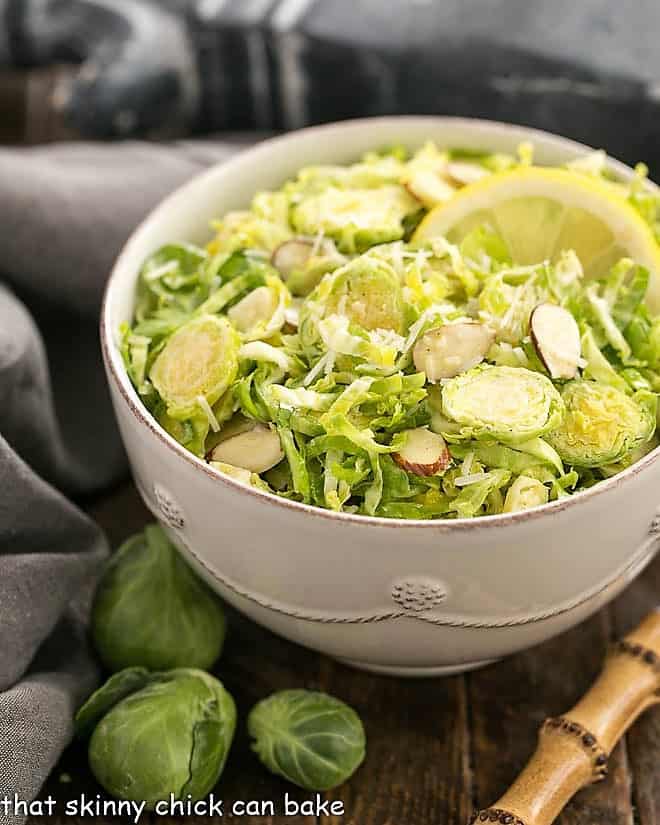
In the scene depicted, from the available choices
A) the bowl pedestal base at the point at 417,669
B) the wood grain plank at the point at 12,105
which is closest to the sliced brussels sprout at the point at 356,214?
the bowl pedestal base at the point at 417,669

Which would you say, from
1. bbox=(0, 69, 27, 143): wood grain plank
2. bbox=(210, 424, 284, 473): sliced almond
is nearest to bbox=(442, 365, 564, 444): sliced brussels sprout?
bbox=(210, 424, 284, 473): sliced almond

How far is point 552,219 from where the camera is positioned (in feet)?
6.14

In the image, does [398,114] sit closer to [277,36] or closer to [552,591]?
[277,36]

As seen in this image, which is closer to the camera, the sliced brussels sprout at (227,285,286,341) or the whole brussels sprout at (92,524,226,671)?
the sliced brussels sprout at (227,285,286,341)

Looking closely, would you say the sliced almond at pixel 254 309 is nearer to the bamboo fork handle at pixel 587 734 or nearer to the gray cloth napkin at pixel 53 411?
the gray cloth napkin at pixel 53 411

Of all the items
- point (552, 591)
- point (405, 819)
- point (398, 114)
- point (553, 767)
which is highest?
point (398, 114)

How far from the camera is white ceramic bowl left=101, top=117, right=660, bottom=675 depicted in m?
1.55

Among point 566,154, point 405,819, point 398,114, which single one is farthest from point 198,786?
point 398,114

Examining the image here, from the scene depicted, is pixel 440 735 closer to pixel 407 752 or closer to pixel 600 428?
pixel 407 752

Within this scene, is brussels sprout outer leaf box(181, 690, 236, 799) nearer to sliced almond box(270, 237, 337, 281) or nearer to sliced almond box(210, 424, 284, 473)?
sliced almond box(210, 424, 284, 473)

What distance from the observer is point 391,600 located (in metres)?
1.64

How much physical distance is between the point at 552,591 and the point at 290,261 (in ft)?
2.20

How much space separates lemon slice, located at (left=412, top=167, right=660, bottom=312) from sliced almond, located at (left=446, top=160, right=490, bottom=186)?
0.36 ft

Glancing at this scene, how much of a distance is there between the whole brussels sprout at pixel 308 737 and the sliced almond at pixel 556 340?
0.62 m
